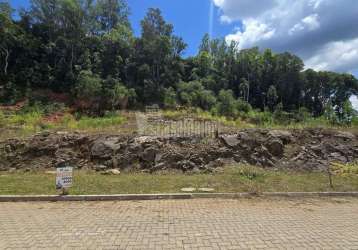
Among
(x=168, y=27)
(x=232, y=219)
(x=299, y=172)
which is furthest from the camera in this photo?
(x=168, y=27)

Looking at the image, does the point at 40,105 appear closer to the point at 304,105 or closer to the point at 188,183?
the point at 188,183

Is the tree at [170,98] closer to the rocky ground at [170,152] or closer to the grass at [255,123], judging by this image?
the grass at [255,123]

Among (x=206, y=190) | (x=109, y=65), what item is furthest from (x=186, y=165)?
(x=109, y=65)

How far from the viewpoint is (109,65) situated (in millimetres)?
33781


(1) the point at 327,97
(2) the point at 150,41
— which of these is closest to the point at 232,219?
(2) the point at 150,41

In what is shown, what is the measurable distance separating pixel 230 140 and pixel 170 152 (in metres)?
2.75

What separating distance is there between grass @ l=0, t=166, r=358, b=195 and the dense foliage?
1500 centimetres

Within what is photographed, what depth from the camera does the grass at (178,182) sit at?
28.2ft

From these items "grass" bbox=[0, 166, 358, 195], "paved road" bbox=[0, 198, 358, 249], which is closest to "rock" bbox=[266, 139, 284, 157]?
"grass" bbox=[0, 166, 358, 195]

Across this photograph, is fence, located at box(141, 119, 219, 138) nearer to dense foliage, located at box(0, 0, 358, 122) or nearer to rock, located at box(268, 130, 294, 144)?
rock, located at box(268, 130, 294, 144)

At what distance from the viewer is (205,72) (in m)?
41.1

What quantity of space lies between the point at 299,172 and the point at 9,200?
1014 cm

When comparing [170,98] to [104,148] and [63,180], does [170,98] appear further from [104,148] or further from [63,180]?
[63,180]

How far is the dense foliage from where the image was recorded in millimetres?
27875
